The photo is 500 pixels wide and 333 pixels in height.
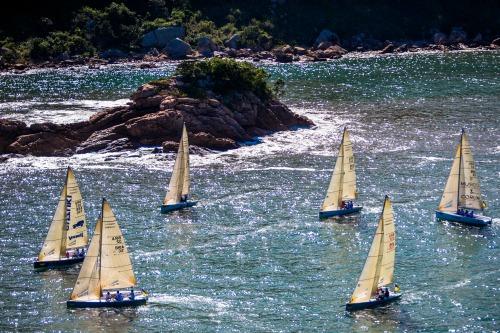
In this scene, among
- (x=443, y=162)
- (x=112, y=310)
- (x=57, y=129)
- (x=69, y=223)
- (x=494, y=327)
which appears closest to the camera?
(x=494, y=327)

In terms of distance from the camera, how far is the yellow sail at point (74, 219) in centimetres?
8606

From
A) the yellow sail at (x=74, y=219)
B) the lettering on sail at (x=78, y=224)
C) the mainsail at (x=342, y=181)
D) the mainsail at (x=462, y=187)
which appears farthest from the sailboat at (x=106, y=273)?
the mainsail at (x=462, y=187)

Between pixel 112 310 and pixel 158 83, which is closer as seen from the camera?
pixel 112 310

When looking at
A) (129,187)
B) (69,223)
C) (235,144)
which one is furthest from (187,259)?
(235,144)

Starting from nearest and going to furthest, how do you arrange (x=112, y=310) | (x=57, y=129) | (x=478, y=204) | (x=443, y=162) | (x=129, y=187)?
(x=112, y=310)
(x=478, y=204)
(x=129, y=187)
(x=443, y=162)
(x=57, y=129)

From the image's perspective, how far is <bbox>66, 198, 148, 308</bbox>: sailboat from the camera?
76.1 meters

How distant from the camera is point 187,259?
86.5 metres

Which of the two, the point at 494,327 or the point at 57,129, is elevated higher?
the point at 57,129

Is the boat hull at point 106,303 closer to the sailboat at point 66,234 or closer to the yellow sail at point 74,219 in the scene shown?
the sailboat at point 66,234

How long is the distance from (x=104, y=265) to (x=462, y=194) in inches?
1549

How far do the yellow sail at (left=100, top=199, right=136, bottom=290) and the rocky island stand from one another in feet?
157

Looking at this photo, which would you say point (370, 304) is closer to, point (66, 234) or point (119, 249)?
point (119, 249)

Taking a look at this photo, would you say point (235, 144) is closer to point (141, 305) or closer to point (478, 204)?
point (478, 204)

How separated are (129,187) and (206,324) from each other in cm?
3963
